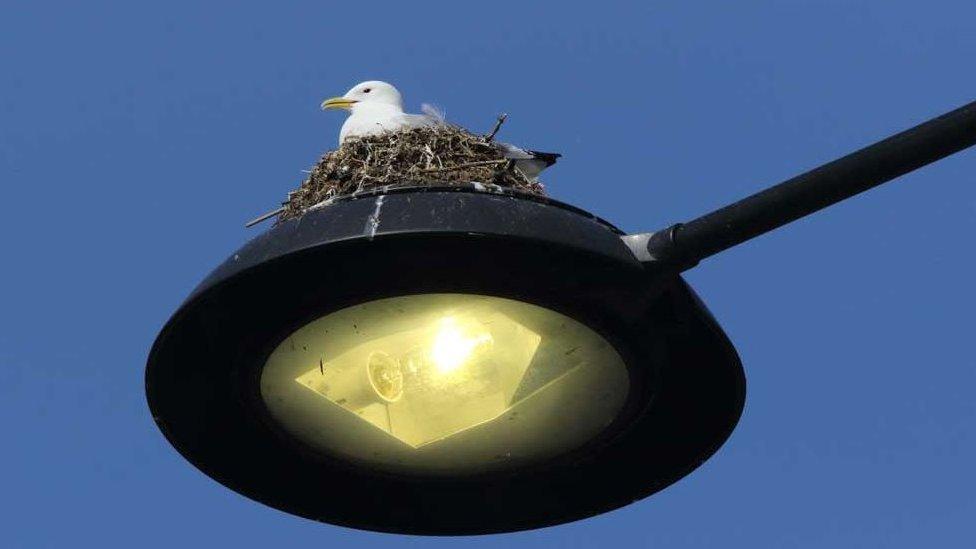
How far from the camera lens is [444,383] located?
3744mm

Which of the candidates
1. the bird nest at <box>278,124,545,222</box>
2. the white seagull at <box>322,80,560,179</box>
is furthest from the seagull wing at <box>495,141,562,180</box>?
the bird nest at <box>278,124,545,222</box>

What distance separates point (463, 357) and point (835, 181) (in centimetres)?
111

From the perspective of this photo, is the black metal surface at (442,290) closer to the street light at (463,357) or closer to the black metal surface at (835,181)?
the street light at (463,357)

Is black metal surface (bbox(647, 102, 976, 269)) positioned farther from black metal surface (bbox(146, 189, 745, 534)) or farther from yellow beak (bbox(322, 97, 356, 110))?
yellow beak (bbox(322, 97, 356, 110))

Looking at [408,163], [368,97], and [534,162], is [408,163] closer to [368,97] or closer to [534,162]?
[534,162]

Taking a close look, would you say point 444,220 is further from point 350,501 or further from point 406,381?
point 350,501

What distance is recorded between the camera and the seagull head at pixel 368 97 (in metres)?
9.08

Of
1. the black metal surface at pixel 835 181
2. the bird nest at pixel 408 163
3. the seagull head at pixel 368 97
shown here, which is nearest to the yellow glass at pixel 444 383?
the black metal surface at pixel 835 181

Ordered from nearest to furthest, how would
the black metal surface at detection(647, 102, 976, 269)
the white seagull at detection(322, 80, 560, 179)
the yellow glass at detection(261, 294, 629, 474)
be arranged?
the black metal surface at detection(647, 102, 976, 269) < the yellow glass at detection(261, 294, 629, 474) < the white seagull at detection(322, 80, 560, 179)

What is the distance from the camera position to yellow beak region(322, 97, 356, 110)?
9.62 m

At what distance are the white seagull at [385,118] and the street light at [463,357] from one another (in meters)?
2.13

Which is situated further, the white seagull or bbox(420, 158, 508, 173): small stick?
the white seagull

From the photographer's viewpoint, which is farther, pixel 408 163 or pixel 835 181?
pixel 408 163

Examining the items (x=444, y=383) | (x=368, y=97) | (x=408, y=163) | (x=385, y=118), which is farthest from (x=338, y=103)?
(x=444, y=383)
